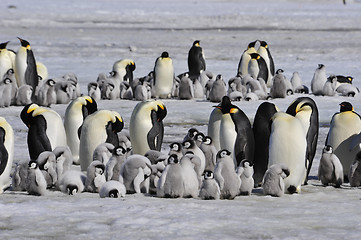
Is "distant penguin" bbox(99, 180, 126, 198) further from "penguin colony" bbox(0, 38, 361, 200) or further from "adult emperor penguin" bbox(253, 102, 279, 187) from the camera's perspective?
"adult emperor penguin" bbox(253, 102, 279, 187)

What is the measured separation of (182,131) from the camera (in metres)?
9.20

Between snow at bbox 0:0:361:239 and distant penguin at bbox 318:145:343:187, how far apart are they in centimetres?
9

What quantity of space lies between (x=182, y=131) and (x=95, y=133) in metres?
2.32

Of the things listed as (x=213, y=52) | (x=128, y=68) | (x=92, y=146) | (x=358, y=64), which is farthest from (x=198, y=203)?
(x=213, y=52)

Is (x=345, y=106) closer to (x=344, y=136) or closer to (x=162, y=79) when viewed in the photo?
(x=344, y=136)

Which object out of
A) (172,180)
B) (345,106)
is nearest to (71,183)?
(172,180)

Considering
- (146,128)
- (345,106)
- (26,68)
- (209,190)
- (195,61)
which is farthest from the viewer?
(195,61)

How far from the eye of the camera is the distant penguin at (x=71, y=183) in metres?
5.55

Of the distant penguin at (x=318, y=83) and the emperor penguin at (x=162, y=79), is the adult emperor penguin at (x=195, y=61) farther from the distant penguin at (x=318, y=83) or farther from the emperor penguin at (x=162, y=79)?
the distant penguin at (x=318, y=83)

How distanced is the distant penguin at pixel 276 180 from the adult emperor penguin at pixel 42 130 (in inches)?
85.6

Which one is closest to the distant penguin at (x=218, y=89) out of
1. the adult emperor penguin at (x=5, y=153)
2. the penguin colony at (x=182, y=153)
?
the penguin colony at (x=182, y=153)

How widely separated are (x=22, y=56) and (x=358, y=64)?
885 cm

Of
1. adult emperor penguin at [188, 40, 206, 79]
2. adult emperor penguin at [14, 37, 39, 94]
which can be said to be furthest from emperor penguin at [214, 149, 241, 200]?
adult emperor penguin at [188, 40, 206, 79]

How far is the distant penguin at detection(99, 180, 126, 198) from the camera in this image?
17.3 feet
